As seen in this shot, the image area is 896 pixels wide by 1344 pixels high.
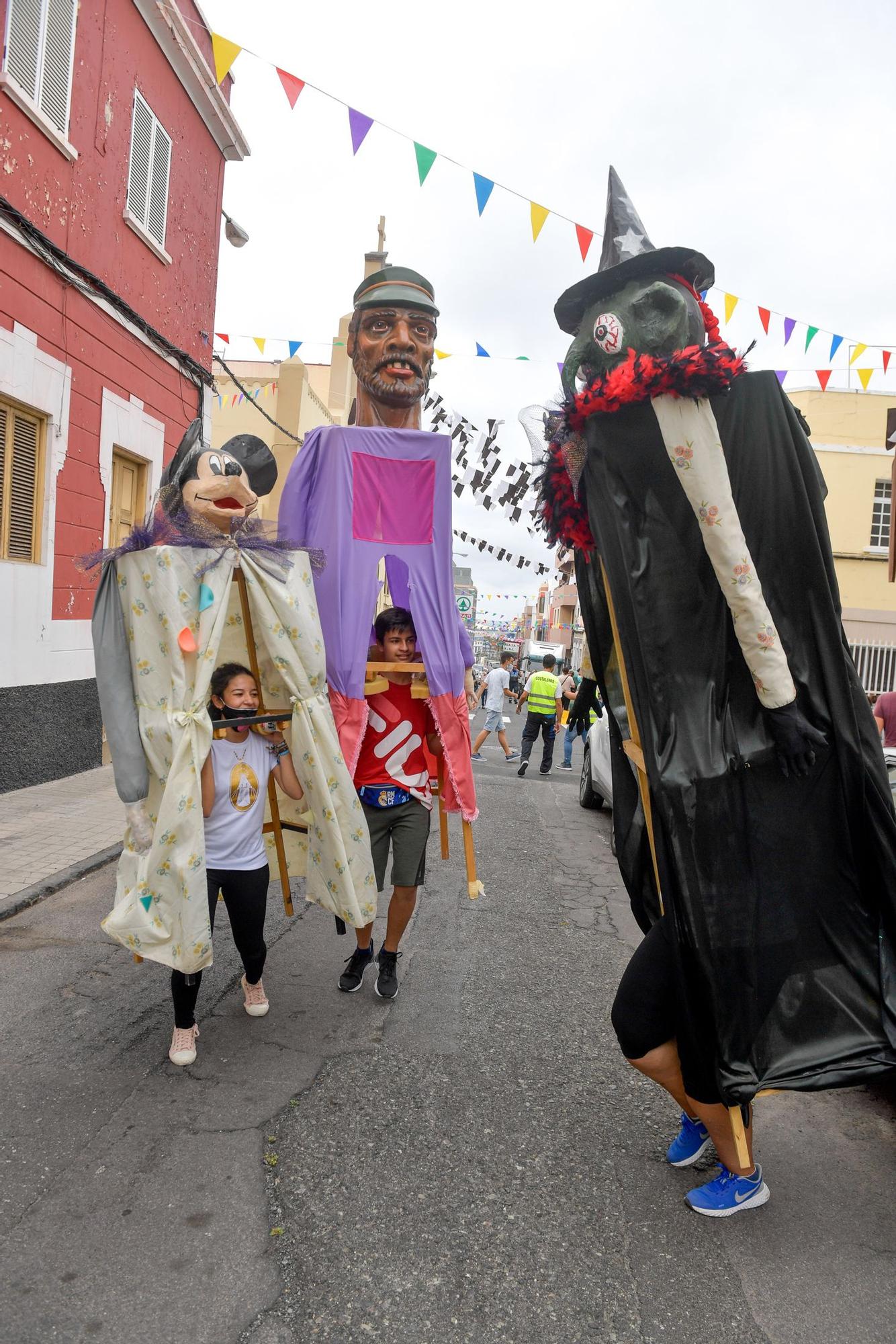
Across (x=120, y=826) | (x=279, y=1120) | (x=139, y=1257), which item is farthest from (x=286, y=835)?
(x=120, y=826)

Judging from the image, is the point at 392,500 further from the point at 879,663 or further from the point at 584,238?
the point at 879,663

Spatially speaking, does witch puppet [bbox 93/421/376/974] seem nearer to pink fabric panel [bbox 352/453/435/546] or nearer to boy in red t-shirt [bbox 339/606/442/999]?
boy in red t-shirt [bbox 339/606/442/999]

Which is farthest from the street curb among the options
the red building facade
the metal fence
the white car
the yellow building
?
the yellow building

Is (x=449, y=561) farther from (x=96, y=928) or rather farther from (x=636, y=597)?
(x=96, y=928)

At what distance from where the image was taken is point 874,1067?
2.56 meters

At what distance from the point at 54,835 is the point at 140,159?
7.07 m

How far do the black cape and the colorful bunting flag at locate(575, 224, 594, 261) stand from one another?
246 inches

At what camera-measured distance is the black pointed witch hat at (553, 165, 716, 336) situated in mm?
2691

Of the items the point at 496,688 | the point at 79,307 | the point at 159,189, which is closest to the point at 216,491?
the point at 79,307

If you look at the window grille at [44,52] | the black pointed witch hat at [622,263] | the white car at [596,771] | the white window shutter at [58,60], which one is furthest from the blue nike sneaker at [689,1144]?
the white window shutter at [58,60]

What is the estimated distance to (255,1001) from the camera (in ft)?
12.5

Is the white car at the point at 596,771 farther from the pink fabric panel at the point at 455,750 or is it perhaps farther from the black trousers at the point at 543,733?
the pink fabric panel at the point at 455,750

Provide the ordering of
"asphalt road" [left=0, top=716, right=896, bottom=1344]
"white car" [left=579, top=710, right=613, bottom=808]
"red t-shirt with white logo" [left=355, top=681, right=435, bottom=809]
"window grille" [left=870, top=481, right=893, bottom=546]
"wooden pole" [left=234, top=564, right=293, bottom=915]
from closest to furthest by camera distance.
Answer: "asphalt road" [left=0, top=716, right=896, bottom=1344] → "wooden pole" [left=234, top=564, right=293, bottom=915] → "red t-shirt with white logo" [left=355, top=681, right=435, bottom=809] → "white car" [left=579, top=710, right=613, bottom=808] → "window grille" [left=870, top=481, right=893, bottom=546]

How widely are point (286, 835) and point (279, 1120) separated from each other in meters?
1.39
